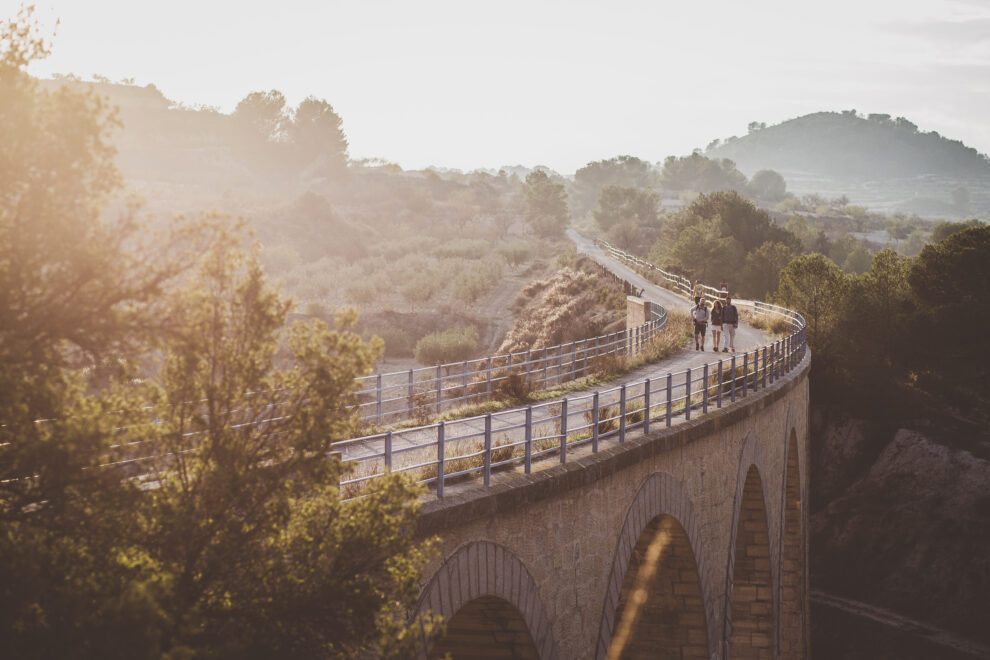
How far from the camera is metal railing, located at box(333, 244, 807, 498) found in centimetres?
849

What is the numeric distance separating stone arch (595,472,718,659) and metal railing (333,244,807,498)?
879 millimetres

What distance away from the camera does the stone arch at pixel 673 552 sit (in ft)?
37.3

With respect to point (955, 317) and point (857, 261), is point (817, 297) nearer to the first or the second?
point (955, 317)

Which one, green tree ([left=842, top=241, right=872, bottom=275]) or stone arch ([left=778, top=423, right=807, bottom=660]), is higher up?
green tree ([left=842, top=241, right=872, bottom=275])

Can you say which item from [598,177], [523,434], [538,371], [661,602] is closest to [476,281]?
[538,371]

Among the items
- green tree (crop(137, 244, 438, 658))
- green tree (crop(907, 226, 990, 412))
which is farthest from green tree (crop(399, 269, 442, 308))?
green tree (crop(137, 244, 438, 658))

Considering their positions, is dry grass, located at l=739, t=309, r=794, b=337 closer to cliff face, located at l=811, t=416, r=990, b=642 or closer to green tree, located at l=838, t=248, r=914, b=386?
green tree, located at l=838, t=248, r=914, b=386

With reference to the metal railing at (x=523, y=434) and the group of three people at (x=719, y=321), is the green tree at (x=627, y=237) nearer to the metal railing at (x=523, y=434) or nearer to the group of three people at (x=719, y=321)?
the group of three people at (x=719, y=321)

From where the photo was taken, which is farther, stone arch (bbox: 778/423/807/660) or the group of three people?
the group of three people

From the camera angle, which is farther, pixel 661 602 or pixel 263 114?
pixel 263 114

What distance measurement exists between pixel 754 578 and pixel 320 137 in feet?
320

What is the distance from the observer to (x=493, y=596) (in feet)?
28.3

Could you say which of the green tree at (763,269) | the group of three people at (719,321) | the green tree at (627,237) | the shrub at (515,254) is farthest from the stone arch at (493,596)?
the green tree at (627,237)

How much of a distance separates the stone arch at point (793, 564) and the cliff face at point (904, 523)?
9400mm
